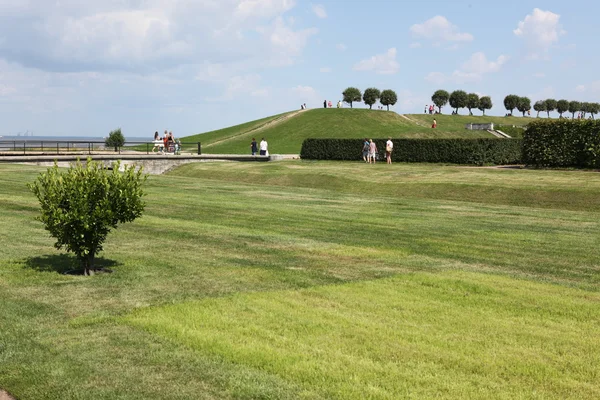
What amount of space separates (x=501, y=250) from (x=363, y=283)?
464cm

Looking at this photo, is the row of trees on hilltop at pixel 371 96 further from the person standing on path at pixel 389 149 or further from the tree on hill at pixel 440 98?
the person standing on path at pixel 389 149

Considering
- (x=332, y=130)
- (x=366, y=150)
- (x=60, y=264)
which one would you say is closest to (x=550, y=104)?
(x=332, y=130)

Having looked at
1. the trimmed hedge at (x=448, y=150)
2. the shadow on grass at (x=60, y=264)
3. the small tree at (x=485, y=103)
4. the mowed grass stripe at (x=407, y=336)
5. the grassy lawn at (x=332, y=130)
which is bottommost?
the mowed grass stripe at (x=407, y=336)

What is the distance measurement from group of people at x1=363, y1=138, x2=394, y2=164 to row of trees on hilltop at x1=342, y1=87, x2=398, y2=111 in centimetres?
5056

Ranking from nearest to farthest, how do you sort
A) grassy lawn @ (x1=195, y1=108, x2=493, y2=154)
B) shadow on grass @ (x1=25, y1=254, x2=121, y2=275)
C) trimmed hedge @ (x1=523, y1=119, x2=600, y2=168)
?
shadow on grass @ (x1=25, y1=254, x2=121, y2=275) < trimmed hedge @ (x1=523, y1=119, x2=600, y2=168) < grassy lawn @ (x1=195, y1=108, x2=493, y2=154)

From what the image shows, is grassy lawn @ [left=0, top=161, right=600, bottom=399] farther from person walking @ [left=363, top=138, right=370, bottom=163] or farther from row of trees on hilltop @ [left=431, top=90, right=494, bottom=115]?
row of trees on hilltop @ [left=431, top=90, right=494, bottom=115]

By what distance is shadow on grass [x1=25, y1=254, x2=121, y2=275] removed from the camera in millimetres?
10211

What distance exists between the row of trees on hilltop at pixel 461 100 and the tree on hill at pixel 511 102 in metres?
7.11

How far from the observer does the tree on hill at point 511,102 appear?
4313 inches

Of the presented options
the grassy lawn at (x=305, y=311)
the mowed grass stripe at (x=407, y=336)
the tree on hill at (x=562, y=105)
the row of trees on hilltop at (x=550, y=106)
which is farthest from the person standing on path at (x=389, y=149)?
the tree on hill at (x=562, y=105)

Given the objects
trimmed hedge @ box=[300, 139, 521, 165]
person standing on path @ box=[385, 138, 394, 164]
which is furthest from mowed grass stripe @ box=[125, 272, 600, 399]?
person standing on path @ box=[385, 138, 394, 164]

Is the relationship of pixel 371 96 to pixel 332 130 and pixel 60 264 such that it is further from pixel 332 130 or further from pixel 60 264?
pixel 60 264

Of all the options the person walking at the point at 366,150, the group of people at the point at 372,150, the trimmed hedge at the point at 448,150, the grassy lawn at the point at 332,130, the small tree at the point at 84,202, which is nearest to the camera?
the small tree at the point at 84,202

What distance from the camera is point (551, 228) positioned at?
16844mm
